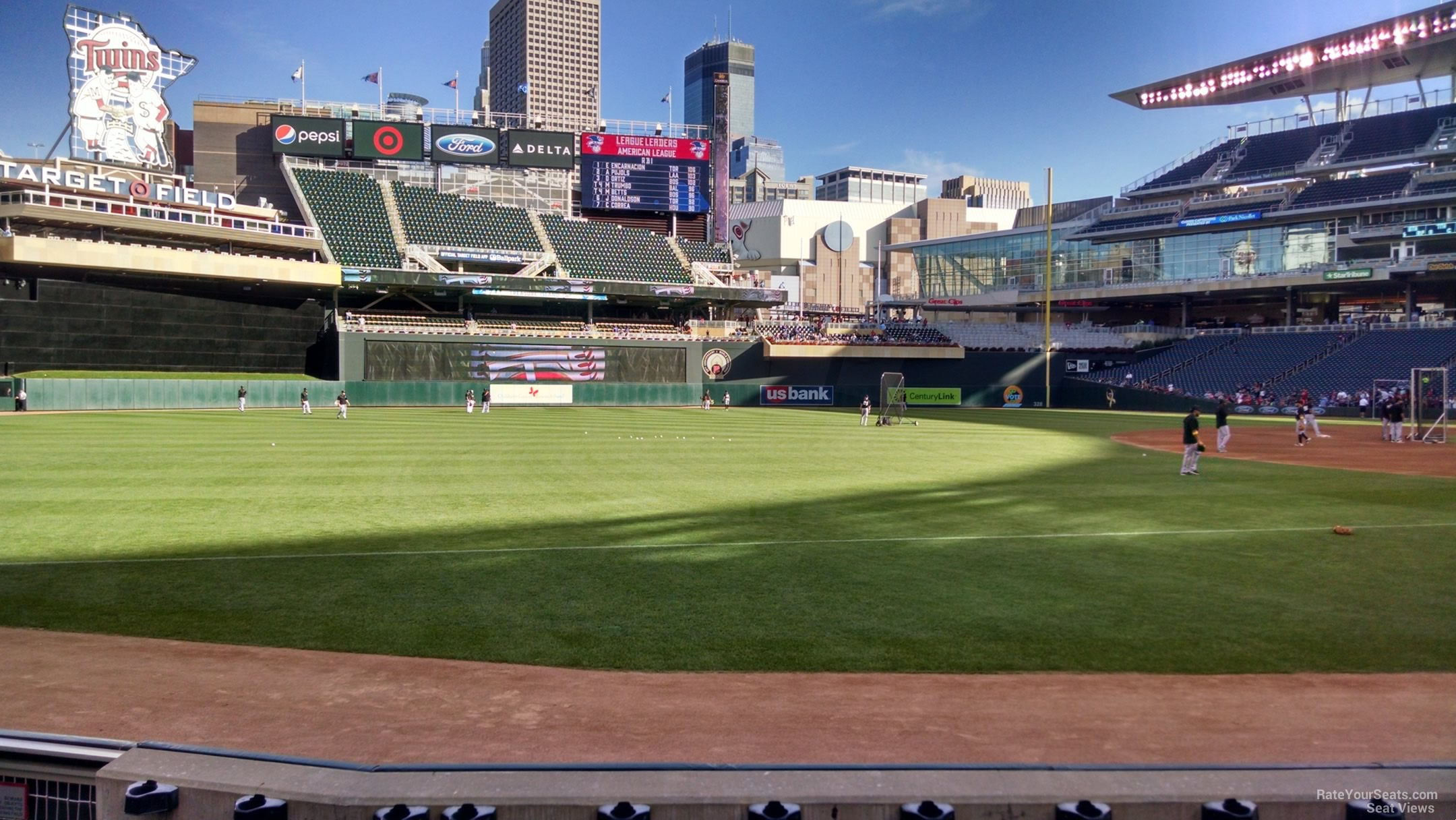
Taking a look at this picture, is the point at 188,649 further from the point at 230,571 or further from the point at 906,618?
the point at 906,618

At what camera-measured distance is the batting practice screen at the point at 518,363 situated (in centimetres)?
5150

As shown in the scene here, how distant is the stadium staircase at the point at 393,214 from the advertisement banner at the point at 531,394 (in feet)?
39.7

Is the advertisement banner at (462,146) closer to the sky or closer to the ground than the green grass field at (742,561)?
closer to the sky

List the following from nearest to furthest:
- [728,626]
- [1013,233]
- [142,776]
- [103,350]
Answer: [142,776] → [728,626] → [103,350] → [1013,233]

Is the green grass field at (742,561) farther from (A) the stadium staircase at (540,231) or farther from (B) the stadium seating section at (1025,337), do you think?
(B) the stadium seating section at (1025,337)

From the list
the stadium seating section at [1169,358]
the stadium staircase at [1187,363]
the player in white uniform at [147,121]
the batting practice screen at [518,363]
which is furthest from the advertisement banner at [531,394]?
the stadium staircase at [1187,363]

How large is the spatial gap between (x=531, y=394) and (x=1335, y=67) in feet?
203

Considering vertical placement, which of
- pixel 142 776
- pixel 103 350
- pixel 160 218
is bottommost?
pixel 142 776

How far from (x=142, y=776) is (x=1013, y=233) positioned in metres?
85.9

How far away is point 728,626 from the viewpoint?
8391mm

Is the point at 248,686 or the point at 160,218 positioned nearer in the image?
the point at 248,686

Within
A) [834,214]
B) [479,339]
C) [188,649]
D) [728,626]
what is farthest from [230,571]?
[834,214]

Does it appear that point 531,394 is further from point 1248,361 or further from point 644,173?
point 1248,361

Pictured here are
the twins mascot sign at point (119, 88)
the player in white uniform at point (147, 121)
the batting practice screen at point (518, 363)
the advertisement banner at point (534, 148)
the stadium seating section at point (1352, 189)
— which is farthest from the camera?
the advertisement banner at point (534, 148)
